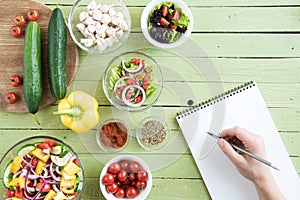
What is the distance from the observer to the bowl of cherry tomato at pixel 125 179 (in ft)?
6.40

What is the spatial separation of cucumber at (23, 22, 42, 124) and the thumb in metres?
0.79

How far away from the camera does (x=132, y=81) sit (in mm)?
1928

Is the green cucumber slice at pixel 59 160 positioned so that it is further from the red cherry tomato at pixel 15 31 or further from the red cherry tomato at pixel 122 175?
the red cherry tomato at pixel 15 31

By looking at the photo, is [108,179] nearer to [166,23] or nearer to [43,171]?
[43,171]

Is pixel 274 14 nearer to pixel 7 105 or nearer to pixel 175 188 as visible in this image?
pixel 175 188

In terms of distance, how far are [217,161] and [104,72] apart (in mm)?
627

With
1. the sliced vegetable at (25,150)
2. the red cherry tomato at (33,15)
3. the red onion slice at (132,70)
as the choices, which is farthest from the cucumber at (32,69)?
the red onion slice at (132,70)

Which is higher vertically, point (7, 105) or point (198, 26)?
point (198, 26)

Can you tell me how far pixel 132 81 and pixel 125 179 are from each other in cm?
42

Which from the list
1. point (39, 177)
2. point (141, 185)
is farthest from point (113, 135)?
point (39, 177)

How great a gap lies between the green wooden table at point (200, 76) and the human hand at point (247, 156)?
172mm

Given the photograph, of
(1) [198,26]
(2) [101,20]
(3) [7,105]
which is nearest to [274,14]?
(1) [198,26]

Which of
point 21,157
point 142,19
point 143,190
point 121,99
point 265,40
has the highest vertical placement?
point 265,40

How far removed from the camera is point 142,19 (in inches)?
79.8
